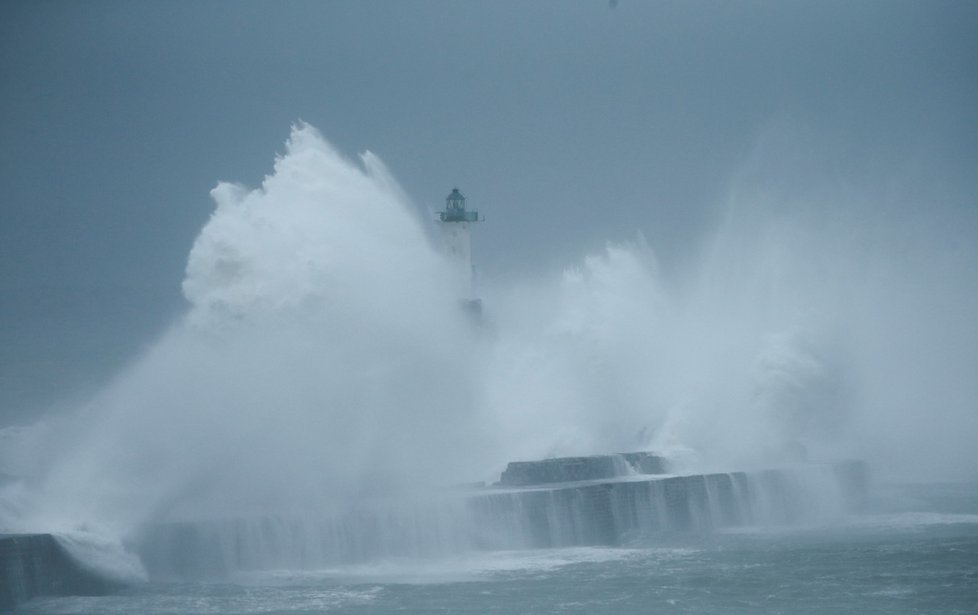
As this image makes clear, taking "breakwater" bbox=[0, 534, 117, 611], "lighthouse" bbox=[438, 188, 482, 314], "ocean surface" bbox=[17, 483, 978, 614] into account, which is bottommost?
"ocean surface" bbox=[17, 483, 978, 614]

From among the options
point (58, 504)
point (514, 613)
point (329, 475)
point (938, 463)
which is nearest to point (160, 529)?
point (58, 504)

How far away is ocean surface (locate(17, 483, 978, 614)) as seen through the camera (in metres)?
17.5

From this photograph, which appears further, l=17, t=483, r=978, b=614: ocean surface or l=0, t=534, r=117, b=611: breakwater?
l=0, t=534, r=117, b=611: breakwater

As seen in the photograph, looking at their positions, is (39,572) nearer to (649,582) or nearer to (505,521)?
(505,521)

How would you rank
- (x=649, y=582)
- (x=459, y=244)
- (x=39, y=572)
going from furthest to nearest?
(x=459, y=244)
(x=649, y=582)
(x=39, y=572)

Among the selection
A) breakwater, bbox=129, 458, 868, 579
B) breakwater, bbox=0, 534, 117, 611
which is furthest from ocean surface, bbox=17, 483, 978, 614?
breakwater, bbox=129, 458, 868, 579

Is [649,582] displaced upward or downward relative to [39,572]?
downward

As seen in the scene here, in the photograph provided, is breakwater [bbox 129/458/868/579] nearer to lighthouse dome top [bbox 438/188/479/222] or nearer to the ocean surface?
the ocean surface

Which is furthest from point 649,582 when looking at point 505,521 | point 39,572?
point 39,572

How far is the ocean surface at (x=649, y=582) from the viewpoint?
57.4 ft

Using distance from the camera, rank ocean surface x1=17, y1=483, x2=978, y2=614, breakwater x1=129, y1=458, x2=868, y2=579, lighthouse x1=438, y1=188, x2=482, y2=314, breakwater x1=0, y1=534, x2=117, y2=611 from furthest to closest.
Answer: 1. lighthouse x1=438, y1=188, x2=482, y2=314
2. breakwater x1=129, y1=458, x2=868, y2=579
3. breakwater x1=0, y1=534, x2=117, y2=611
4. ocean surface x1=17, y1=483, x2=978, y2=614

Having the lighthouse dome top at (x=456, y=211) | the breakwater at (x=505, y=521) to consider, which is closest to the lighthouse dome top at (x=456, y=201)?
the lighthouse dome top at (x=456, y=211)

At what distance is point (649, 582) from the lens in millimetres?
19297

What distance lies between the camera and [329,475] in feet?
79.2
